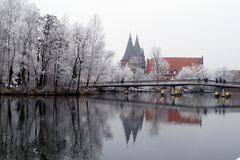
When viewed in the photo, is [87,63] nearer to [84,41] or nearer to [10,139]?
[84,41]

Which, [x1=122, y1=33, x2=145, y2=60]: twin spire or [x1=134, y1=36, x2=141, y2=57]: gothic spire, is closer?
[x1=134, y1=36, x2=141, y2=57]: gothic spire

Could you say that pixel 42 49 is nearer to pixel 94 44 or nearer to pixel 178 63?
pixel 94 44

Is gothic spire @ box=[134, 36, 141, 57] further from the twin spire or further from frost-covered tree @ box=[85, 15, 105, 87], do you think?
frost-covered tree @ box=[85, 15, 105, 87]

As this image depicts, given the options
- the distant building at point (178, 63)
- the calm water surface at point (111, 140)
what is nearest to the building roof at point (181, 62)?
the distant building at point (178, 63)

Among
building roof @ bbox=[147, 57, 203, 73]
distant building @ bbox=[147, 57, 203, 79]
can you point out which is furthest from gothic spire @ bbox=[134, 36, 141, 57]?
building roof @ bbox=[147, 57, 203, 73]

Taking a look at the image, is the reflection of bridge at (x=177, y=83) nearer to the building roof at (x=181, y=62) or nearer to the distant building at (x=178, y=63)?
the distant building at (x=178, y=63)

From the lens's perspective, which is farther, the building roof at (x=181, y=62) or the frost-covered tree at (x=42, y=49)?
the building roof at (x=181, y=62)

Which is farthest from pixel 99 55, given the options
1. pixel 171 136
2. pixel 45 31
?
pixel 171 136

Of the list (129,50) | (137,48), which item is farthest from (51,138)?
(137,48)

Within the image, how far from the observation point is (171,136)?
49.1 ft

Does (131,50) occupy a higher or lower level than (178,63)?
higher

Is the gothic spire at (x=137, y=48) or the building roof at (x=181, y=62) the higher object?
the gothic spire at (x=137, y=48)

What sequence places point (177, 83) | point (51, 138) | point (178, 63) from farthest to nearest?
point (178, 63), point (177, 83), point (51, 138)

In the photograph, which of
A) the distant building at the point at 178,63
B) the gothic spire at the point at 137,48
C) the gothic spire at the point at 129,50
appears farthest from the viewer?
the distant building at the point at 178,63
